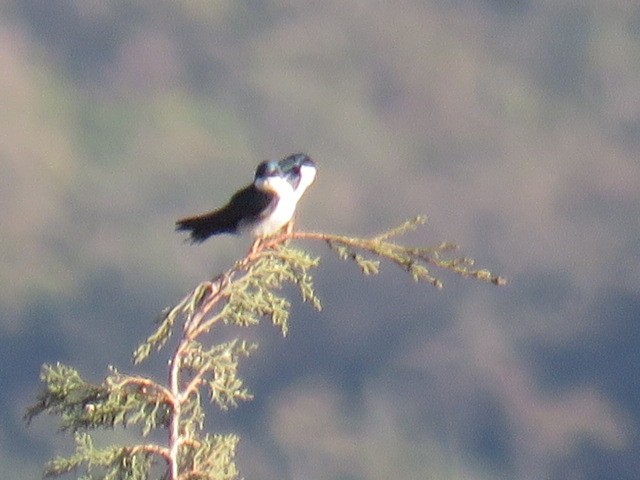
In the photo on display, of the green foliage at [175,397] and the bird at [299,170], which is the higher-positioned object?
the bird at [299,170]

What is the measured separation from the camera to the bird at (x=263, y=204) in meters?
5.64

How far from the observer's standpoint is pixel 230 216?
19.0 feet

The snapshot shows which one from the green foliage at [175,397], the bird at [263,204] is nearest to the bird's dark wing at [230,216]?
the bird at [263,204]

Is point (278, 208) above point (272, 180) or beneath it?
beneath

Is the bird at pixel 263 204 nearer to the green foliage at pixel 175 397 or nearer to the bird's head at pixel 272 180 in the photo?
the bird's head at pixel 272 180

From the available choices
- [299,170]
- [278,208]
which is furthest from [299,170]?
[278,208]

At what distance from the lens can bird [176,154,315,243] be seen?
5.64 metres

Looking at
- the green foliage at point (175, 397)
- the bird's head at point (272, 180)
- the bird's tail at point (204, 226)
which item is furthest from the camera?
the bird's head at point (272, 180)

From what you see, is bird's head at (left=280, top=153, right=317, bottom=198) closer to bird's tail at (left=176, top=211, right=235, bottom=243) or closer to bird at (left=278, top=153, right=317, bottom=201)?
bird at (left=278, top=153, right=317, bottom=201)

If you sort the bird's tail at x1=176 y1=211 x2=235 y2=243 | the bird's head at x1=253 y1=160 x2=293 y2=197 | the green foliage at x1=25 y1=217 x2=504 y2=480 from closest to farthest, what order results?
1. the green foliage at x1=25 y1=217 x2=504 y2=480
2. the bird's tail at x1=176 y1=211 x2=235 y2=243
3. the bird's head at x1=253 y1=160 x2=293 y2=197

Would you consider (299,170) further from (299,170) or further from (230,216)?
(230,216)

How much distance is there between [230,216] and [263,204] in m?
0.15

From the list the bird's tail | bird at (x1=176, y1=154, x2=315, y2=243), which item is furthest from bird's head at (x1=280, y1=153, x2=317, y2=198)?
the bird's tail

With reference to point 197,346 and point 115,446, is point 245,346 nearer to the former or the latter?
point 197,346
